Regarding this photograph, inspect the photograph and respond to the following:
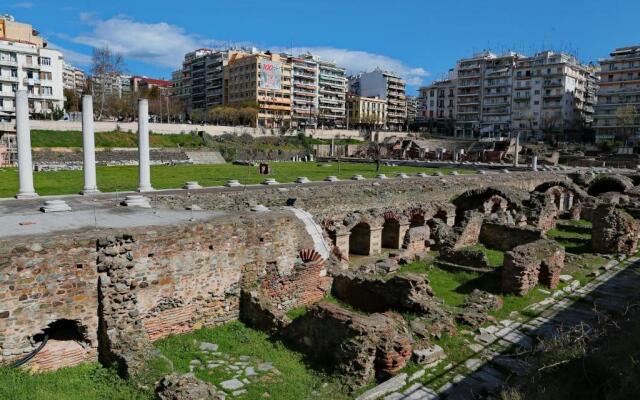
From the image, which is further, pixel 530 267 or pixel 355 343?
pixel 530 267

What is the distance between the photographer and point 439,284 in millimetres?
15523

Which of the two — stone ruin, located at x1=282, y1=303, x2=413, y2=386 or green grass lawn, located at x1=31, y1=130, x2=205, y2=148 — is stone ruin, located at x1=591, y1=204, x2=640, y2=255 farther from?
green grass lawn, located at x1=31, y1=130, x2=205, y2=148

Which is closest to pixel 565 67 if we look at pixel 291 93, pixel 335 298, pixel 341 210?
pixel 291 93

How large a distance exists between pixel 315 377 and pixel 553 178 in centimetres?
3622

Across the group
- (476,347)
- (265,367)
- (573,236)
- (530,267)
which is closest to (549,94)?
(573,236)

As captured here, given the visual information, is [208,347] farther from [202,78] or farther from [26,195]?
[202,78]

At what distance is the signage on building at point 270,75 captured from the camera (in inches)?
4001

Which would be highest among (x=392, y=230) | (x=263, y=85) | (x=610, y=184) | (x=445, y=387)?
(x=263, y=85)

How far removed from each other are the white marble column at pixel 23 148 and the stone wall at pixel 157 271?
10.0 metres

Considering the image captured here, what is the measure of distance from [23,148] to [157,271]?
466 inches

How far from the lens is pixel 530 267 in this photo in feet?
46.2

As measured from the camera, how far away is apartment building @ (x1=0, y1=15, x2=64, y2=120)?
208 ft

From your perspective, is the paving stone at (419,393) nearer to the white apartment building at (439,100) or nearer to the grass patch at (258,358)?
the grass patch at (258,358)

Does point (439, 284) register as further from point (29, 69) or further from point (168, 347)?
point (29, 69)
